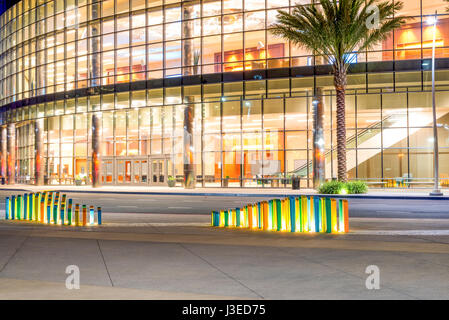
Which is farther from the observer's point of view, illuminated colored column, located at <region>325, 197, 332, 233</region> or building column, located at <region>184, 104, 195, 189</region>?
building column, located at <region>184, 104, 195, 189</region>

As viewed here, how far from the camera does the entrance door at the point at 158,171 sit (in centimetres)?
4750

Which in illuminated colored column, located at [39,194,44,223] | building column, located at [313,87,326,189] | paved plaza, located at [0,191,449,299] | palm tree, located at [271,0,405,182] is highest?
palm tree, located at [271,0,405,182]

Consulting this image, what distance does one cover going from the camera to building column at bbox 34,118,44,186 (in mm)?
53838

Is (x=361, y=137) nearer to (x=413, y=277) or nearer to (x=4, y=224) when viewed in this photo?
(x=4, y=224)

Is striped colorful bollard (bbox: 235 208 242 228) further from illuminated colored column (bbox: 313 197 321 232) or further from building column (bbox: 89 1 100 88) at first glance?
building column (bbox: 89 1 100 88)

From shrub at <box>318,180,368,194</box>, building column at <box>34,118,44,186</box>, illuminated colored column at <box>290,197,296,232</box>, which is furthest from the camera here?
building column at <box>34,118,44,186</box>

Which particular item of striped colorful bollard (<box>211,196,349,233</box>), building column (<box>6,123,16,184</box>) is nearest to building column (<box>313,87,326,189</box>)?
striped colorful bollard (<box>211,196,349,233</box>)

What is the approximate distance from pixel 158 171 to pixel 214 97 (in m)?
9.21

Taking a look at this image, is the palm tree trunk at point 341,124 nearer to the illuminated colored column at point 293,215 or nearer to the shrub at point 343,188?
the shrub at point 343,188

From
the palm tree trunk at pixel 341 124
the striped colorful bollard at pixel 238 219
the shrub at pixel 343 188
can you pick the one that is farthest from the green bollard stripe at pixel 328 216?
the palm tree trunk at pixel 341 124

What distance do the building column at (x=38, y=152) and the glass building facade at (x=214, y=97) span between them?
117mm

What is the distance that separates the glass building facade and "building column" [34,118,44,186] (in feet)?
0.38

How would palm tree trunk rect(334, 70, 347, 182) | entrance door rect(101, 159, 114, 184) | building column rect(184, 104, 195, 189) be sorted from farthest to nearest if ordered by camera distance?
entrance door rect(101, 159, 114, 184) → building column rect(184, 104, 195, 189) → palm tree trunk rect(334, 70, 347, 182)
